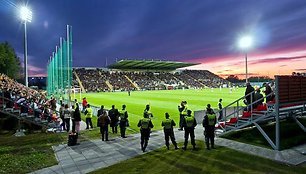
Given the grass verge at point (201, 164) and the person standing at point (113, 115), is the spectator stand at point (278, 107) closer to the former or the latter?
the grass verge at point (201, 164)

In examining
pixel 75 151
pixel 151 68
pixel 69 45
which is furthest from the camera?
pixel 151 68

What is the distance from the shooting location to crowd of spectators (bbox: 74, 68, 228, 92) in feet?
289

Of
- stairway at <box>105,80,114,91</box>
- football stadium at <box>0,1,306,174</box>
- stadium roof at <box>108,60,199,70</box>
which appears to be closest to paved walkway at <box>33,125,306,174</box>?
football stadium at <box>0,1,306,174</box>

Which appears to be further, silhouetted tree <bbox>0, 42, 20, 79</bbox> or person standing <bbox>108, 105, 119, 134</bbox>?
silhouetted tree <bbox>0, 42, 20, 79</bbox>

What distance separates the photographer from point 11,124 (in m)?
18.6

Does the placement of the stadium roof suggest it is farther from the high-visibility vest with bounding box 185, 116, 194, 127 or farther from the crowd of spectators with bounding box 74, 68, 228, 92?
the high-visibility vest with bounding box 185, 116, 194, 127

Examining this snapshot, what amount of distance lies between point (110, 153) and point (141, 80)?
87.5 m

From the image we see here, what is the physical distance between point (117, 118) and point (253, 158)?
28.0 ft

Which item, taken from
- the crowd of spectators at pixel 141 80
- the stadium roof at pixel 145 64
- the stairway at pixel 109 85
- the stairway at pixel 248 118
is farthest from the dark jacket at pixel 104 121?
the stadium roof at pixel 145 64

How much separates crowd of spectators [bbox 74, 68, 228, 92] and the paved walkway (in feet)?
219

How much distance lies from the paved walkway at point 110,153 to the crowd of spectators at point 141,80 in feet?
219

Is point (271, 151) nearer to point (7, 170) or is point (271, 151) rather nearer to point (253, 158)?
point (253, 158)

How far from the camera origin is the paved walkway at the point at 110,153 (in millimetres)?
10156

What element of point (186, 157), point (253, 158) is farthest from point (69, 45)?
point (253, 158)
